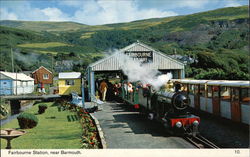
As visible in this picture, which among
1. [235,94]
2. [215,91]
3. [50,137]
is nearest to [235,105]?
[235,94]

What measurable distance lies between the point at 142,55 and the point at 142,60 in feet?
1.16

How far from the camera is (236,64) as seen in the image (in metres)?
19.2

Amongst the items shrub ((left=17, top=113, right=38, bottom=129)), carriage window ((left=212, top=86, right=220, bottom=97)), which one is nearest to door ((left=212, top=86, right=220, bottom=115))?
carriage window ((left=212, top=86, right=220, bottom=97))

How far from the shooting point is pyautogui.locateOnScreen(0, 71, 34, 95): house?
825 cm

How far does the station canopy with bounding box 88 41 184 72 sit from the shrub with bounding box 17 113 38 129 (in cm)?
919

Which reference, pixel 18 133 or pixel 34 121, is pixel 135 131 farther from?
pixel 18 133

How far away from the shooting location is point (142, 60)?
61.3 feet

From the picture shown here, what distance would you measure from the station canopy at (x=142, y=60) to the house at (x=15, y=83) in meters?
9.33

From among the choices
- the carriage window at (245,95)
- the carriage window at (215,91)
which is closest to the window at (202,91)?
Answer: the carriage window at (215,91)

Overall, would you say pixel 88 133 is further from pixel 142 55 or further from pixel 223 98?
pixel 142 55

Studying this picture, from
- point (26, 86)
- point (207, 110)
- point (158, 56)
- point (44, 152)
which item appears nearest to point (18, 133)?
point (44, 152)

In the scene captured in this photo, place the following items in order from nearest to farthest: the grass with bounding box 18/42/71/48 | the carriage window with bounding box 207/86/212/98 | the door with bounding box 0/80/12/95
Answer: the door with bounding box 0/80/12/95, the grass with bounding box 18/42/71/48, the carriage window with bounding box 207/86/212/98

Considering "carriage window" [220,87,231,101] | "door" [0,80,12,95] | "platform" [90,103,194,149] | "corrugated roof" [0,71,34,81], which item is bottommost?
"platform" [90,103,194,149]

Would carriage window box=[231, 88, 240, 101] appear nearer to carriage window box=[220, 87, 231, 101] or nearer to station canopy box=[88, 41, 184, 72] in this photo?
carriage window box=[220, 87, 231, 101]
